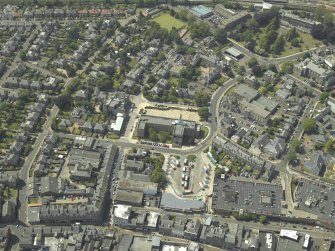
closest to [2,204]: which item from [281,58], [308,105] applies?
[308,105]

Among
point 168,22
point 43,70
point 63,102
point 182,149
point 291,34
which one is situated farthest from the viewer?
point 168,22

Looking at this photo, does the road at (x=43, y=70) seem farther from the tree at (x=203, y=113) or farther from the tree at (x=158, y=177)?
the tree at (x=158, y=177)

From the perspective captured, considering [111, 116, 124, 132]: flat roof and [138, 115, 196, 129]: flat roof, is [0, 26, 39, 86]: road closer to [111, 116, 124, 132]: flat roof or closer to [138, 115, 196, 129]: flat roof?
[111, 116, 124, 132]: flat roof

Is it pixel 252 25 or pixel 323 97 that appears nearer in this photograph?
pixel 323 97

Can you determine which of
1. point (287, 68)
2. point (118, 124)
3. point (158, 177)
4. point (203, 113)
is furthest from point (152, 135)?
point (287, 68)

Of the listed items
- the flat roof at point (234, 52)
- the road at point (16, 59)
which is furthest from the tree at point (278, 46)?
the road at point (16, 59)

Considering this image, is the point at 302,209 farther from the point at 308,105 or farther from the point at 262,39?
the point at 262,39

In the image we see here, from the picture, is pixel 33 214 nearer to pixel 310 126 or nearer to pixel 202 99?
pixel 202 99
